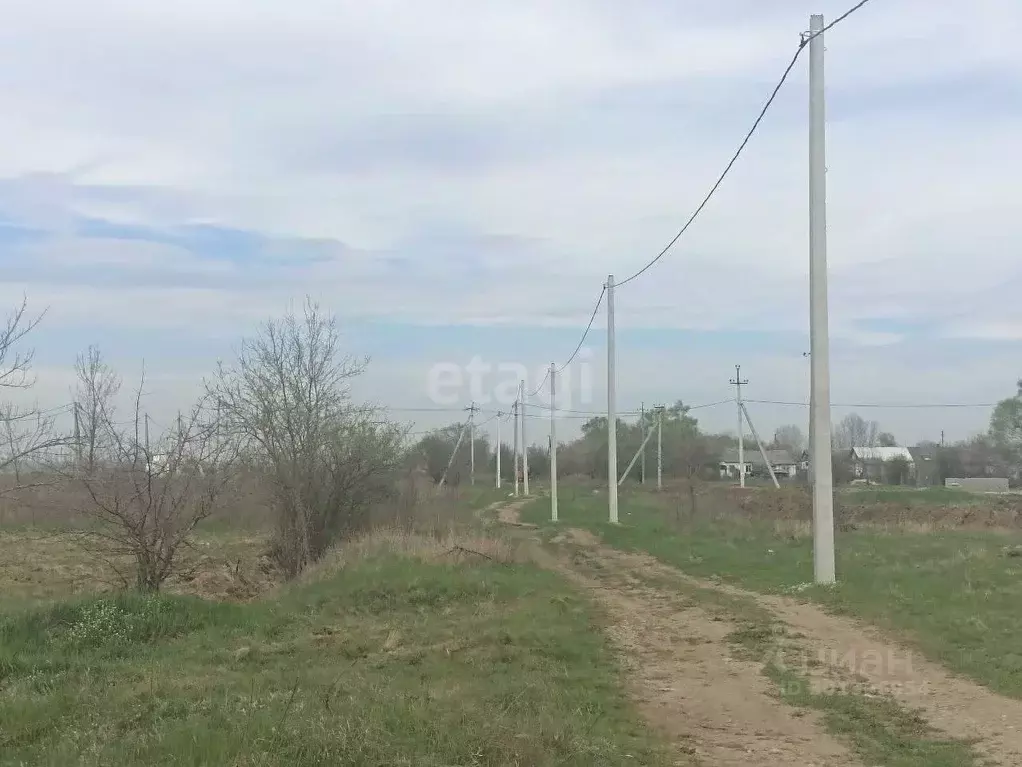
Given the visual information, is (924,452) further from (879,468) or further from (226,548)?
(226,548)

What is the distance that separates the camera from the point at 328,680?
25.1 feet

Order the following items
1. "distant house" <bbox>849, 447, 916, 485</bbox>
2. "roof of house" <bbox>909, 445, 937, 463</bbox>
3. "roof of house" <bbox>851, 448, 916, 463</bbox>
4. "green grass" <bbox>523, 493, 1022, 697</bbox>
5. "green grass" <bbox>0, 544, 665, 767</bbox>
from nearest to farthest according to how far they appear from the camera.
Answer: "green grass" <bbox>0, 544, 665, 767</bbox>, "green grass" <bbox>523, 493, 1022, 697</bbox>, "distant house" <bbox>849, 447, 916, 485</bbox>, "roof of house" <bbox>909, 445, 937, 463</bbox>, "roof of house" <bbox>851, 448, 916, 463</bbox>

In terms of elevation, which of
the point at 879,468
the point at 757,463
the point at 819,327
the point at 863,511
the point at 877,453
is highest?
the point at 819,327

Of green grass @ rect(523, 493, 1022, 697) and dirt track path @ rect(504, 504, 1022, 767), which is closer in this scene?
dirt track path @ rect(504, 504, 1022, 767)

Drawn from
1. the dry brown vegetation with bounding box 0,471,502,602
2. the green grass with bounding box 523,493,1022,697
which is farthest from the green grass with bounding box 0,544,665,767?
the green grass with bounding box 523,493,1022,697

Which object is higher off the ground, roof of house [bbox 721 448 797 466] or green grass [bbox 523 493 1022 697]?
roof of house [bbox 721 448 797 466]

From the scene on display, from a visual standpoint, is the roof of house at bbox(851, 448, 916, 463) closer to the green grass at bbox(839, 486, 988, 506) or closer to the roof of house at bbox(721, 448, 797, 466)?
the roof of house at bbox(721, 448, 797, 466)

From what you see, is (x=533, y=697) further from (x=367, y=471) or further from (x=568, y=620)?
(x=367, y=471)

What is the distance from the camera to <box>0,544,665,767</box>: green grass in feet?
17.9

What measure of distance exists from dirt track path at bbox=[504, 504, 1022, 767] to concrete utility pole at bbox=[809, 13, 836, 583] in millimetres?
1201

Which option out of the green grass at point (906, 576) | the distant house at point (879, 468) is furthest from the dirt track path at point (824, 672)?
the distant house at point (879, 468)

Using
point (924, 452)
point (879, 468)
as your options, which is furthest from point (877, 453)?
point (879, 468)

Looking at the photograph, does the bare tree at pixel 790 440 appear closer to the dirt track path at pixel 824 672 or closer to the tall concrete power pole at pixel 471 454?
the tall concrete power pole at pixel 471 454

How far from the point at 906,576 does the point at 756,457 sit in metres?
86.9
